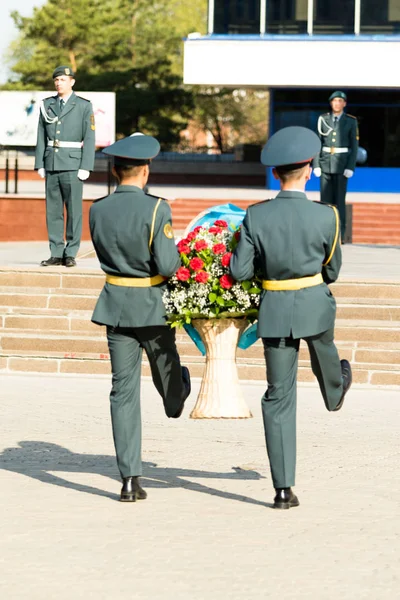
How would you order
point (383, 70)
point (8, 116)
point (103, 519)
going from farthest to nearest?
point (383, 70), point (8, 116), point (103, 519)

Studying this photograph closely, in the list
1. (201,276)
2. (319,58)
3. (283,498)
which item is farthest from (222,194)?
(283,498)

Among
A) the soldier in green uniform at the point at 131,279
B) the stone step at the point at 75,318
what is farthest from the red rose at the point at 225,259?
the stone step at the point at 75,318

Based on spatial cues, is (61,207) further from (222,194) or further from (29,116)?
(29,116)

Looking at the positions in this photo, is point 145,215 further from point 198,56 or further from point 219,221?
point 198,56

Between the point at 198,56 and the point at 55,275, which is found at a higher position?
the point at 198,56

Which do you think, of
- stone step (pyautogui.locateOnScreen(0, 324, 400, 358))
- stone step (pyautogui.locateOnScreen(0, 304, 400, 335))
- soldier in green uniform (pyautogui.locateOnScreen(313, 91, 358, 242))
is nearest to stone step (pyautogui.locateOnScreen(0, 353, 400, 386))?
stone step (pyautogui.locateOnScreen(0, 324, 400, 358))

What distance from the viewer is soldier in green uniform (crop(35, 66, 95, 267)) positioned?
13172 millimetres

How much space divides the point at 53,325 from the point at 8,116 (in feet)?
53.0

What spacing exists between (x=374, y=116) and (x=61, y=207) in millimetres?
21317

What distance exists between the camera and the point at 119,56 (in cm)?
5778

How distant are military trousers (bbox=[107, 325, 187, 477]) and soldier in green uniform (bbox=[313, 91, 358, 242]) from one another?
422 inches

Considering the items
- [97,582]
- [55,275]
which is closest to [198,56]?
[55,275]

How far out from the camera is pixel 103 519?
21.6ft

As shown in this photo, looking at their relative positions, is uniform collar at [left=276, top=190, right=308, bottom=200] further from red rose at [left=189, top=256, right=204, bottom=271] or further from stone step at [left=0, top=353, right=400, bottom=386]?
stone step at [left=0, top=353, right=400, bottom=386]
